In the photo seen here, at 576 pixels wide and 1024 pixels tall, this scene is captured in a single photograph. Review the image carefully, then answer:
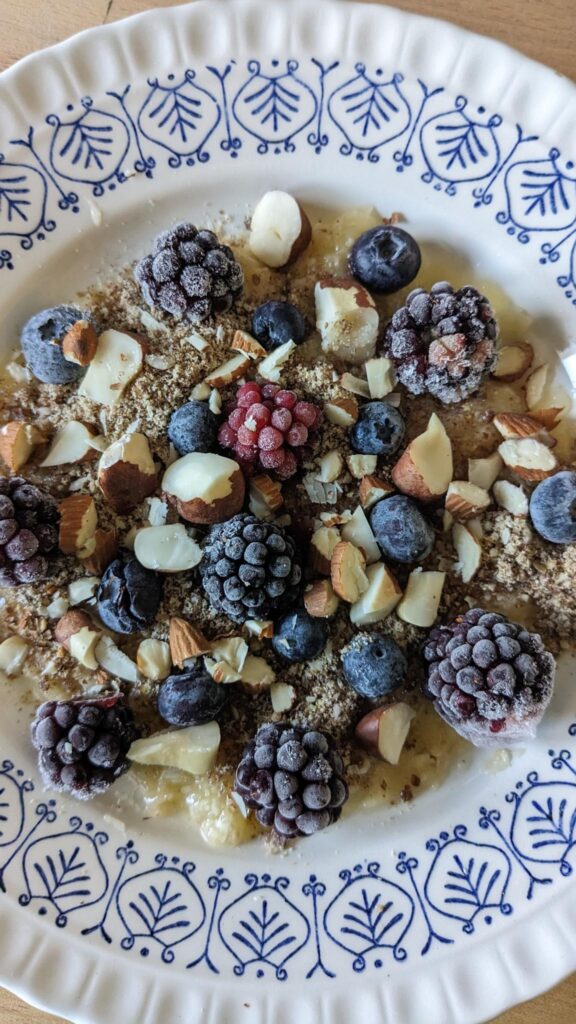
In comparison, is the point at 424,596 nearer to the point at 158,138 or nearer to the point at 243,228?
the point at 243,228

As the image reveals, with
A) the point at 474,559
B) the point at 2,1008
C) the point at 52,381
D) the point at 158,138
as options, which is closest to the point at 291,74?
the point at 158,138

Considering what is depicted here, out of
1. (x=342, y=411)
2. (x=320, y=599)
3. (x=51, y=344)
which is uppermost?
(x=342, y=411)

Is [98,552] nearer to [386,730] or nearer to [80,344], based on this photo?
[80,344]

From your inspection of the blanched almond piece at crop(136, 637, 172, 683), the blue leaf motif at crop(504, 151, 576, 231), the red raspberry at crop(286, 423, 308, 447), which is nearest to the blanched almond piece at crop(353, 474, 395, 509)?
the red raspberry at crop(286, 423, 308, 447)

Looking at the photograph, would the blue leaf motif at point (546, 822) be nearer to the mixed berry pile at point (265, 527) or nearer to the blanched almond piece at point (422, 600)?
the mixed berry pile at point (265, 527)

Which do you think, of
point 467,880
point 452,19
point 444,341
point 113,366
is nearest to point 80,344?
point 113,366

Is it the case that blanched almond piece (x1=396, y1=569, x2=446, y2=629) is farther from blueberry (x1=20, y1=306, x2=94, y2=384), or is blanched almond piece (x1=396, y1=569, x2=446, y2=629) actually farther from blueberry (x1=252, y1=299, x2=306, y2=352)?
blueberry (x1=20, y1=306, x2=94, y2=384)
